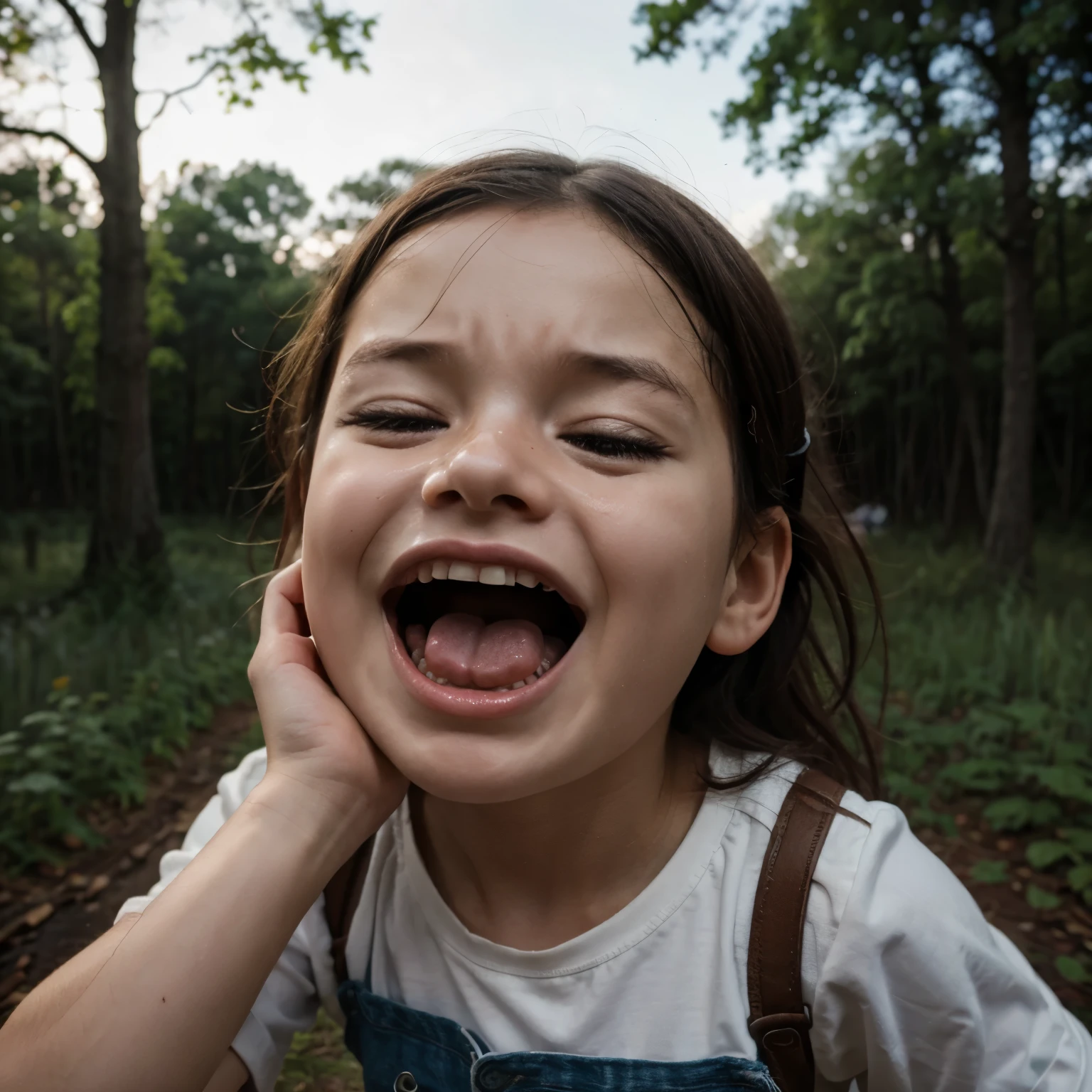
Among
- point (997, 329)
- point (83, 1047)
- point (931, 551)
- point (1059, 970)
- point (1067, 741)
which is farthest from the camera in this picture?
point (997, 329)

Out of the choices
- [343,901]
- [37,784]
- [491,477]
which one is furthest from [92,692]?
[491,477]

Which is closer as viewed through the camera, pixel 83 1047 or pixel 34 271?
pixel 83 1047

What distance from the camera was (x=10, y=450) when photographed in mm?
18406

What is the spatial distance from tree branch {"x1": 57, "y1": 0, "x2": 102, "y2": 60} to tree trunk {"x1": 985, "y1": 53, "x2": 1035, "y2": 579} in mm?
7490

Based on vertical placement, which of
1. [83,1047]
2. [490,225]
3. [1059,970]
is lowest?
[1059,970]

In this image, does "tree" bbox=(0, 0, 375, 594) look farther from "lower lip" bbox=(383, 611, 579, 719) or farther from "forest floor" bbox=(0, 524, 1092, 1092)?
"lower lip" bbox=(383, 611, 579, 719)

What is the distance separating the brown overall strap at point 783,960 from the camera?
1392 millimetres

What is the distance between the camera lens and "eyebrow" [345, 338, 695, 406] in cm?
132

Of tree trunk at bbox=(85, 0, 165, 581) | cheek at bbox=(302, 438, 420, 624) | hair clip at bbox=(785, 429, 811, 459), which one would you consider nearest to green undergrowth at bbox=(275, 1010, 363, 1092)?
cheek at bbox=(302, 438, 420, 624)

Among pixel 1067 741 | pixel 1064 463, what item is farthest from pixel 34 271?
pixel 1064 463

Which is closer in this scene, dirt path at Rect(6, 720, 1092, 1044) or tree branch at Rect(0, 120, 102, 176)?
dirt path at Rect(6, 720, 1092, 1044)

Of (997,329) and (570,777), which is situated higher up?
(997,329)

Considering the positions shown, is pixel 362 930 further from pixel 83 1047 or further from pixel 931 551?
pixel 931 551

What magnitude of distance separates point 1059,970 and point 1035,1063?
1.63m
